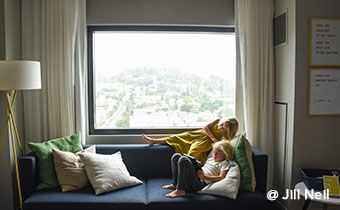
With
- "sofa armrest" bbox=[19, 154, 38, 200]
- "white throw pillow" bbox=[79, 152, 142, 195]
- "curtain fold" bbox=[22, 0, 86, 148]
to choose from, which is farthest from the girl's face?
"sofa armrest" bbox=[19, 154, 38, 200]

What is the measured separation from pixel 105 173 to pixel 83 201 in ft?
1.05

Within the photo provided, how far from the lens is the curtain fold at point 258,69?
309 centimetres

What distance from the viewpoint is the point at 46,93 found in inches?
117

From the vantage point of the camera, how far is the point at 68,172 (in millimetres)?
2475

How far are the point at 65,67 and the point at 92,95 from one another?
486mm

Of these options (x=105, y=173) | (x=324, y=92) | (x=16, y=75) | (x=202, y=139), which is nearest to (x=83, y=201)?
(x=105, y=173)

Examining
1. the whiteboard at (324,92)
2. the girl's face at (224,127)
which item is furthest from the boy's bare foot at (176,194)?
the whiteboard at (324,92)

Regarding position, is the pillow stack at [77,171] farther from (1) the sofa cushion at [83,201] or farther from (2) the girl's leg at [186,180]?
(2) the girl's leg at [186,180]

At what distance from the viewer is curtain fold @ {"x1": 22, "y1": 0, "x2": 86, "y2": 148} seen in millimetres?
2920

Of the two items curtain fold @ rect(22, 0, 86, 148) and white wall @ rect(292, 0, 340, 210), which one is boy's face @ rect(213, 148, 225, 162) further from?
curtain fold @ rect(22, 0, 86, 148)

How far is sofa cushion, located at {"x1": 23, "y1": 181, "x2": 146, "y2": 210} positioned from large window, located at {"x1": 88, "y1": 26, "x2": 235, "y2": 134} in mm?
1073

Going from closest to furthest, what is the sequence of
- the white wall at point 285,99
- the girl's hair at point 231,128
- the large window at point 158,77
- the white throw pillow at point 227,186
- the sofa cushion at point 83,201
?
the sofa cushion at point 83,201 → the white throw pillow at point 227,186 → the white wall at point 285,99 → the girl's hair at point 231,128 → the large window at point 158,77

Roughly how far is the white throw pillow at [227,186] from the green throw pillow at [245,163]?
0.32 ft

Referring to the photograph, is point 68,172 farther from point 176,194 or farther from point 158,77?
point 158,77
